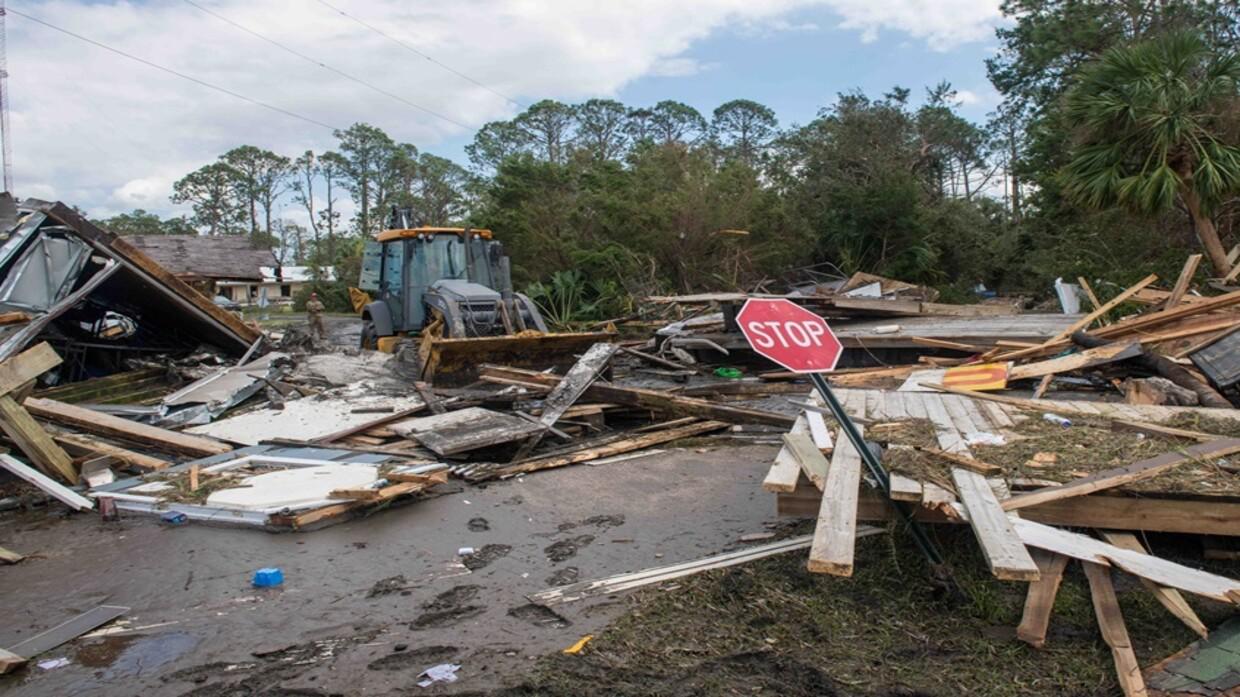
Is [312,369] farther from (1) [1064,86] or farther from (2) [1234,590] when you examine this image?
(1) [1064,86]

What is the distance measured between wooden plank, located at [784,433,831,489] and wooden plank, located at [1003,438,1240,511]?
922mm

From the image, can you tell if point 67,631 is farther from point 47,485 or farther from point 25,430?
point 25,430

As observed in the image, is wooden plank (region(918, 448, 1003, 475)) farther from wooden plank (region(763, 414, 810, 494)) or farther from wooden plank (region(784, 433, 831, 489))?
wooden plank (region(763, 414, 810, 494))

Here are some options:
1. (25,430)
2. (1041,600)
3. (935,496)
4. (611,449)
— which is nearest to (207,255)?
(25,430)

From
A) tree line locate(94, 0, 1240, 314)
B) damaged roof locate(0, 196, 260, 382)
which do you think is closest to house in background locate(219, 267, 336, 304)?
tree line locate(94, 0, 1240, 314)

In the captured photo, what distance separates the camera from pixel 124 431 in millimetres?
8133

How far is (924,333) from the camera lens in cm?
1298

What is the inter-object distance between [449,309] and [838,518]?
8.59m

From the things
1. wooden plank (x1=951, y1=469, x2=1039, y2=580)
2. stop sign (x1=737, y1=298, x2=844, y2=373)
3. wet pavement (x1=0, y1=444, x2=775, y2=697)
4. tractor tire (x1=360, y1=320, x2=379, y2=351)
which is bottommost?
wet pavement (x1=0, y1=444, x2=775, y2=697)

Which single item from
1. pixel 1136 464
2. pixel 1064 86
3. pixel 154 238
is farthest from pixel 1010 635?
pixel 154 238

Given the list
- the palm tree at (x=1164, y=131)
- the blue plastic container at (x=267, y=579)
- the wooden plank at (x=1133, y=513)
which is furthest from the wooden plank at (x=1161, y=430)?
the palm tree at (x=1164, y=131)

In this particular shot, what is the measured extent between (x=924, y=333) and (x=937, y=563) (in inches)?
377

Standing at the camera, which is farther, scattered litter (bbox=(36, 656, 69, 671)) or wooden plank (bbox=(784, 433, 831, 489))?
wooden plank (bbox=(784, 433, 831, 489))

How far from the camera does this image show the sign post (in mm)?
3859
